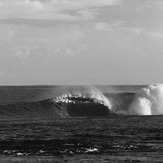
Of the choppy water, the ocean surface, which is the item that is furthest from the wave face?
the choppy water

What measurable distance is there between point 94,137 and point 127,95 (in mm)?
54832

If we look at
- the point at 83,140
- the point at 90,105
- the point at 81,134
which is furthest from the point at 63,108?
the point at 83,140

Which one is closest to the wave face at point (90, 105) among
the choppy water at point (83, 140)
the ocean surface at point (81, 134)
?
the ocean surface at point (81, 134)

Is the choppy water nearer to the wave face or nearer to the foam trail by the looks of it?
the wave face

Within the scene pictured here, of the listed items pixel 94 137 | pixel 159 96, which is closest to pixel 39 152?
pixel 94 137

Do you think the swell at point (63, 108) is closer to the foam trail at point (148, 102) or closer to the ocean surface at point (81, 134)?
the ocean surface at point (81, 134)

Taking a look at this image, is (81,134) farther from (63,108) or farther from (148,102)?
(148,102)

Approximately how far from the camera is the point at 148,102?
342 feet

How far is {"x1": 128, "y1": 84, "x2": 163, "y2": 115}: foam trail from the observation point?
330 ft

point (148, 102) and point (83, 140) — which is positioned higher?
point (148, 102)

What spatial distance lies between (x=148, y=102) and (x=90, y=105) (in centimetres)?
1155

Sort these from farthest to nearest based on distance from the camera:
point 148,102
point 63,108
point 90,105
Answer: point 148,102
point 90,105
point 63,108

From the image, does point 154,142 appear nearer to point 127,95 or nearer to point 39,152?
point 39,152

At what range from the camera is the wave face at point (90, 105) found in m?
93.1
